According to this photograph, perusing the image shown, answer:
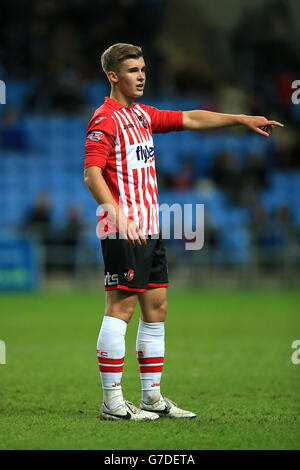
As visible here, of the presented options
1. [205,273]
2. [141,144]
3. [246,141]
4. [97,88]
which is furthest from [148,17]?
[141,144]

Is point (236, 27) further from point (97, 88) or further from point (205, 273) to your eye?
point (205, 273)

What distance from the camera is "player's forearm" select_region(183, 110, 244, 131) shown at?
461cm

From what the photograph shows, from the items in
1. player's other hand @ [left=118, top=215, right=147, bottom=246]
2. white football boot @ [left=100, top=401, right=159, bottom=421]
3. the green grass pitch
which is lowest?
the green grass pitch

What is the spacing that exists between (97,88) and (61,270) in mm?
6554

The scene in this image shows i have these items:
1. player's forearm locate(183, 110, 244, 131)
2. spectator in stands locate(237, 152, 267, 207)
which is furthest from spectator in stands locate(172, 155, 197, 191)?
player's forearm locate(183, 110, 244, 131)

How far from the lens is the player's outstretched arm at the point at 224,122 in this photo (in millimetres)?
4555

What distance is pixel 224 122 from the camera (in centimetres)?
461

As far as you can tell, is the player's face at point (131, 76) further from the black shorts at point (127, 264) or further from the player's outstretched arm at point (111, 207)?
the black shorts at point (127, 264)

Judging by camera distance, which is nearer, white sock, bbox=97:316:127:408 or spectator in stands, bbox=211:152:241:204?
white sock, bbox=97:316:127:408

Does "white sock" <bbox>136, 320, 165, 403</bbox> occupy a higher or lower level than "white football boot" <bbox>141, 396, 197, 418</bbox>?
higher

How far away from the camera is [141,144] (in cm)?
445

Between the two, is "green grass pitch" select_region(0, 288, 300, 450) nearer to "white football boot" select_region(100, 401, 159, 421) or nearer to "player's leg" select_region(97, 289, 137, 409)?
"white football boot" select_region(100, 401, 159, 421)

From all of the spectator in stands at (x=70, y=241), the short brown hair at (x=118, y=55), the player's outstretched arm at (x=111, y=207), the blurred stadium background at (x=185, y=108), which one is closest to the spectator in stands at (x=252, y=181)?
the blurred stadium background at (x=185, y=108)

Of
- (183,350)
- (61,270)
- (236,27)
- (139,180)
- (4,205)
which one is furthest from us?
(236,27)
